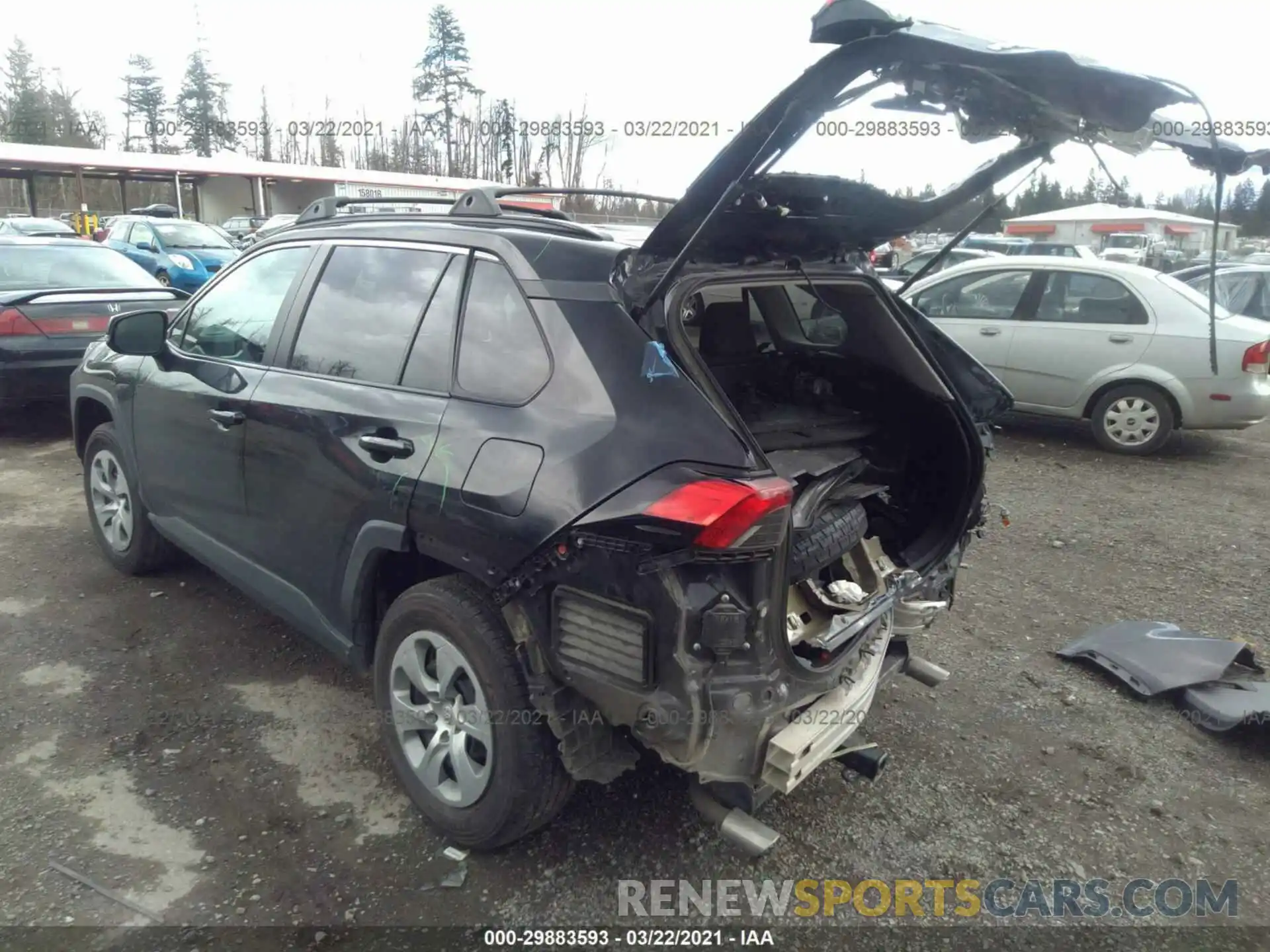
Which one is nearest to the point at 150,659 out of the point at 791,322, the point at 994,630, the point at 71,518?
the point at 71,518

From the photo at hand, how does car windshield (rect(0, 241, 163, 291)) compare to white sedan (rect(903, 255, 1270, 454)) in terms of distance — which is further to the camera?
car windshield (rect(0, 241, 163, 291))

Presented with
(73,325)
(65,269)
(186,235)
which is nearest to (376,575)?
(73,325)

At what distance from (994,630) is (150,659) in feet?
13.0

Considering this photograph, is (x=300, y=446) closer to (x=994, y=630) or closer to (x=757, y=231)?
(x=757, y=231)

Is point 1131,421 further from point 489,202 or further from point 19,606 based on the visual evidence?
point 19,606

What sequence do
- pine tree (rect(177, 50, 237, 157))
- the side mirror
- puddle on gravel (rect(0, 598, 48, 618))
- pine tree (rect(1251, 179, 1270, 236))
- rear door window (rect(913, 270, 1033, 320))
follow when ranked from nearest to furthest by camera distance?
the side mirror, puddle on gravel (rect(0, 598, 48, 618)), rear door window (rect(913, 270, 1033, 320)), pine tree (rect(1251, 179, 1270, 236)), pine tree (rect(177, 50, 237, 157))

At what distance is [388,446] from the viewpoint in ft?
9.41

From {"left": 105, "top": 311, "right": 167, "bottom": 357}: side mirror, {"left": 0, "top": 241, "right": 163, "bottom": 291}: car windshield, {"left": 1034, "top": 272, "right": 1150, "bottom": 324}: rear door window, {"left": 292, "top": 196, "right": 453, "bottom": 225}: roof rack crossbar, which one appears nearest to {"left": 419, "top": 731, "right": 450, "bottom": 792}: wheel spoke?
{"left": 292, "top": 196, "right": 453, "bottom": 225}: roof rack crossbar

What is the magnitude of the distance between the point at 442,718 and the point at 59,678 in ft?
6.69

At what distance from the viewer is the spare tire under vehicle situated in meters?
2.73

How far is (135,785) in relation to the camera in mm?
3119

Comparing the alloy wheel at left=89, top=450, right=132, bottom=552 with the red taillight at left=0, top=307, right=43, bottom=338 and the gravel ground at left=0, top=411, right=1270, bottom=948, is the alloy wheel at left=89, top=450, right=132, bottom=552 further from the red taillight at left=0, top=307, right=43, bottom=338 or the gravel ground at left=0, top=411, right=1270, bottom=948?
the red taillight at left=0, top=307, right=43, bottom=338

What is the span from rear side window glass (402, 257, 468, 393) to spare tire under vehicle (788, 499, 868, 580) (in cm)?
120

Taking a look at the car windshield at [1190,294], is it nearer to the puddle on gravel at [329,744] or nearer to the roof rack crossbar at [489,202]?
the roof rack crossbar at [489,202]
